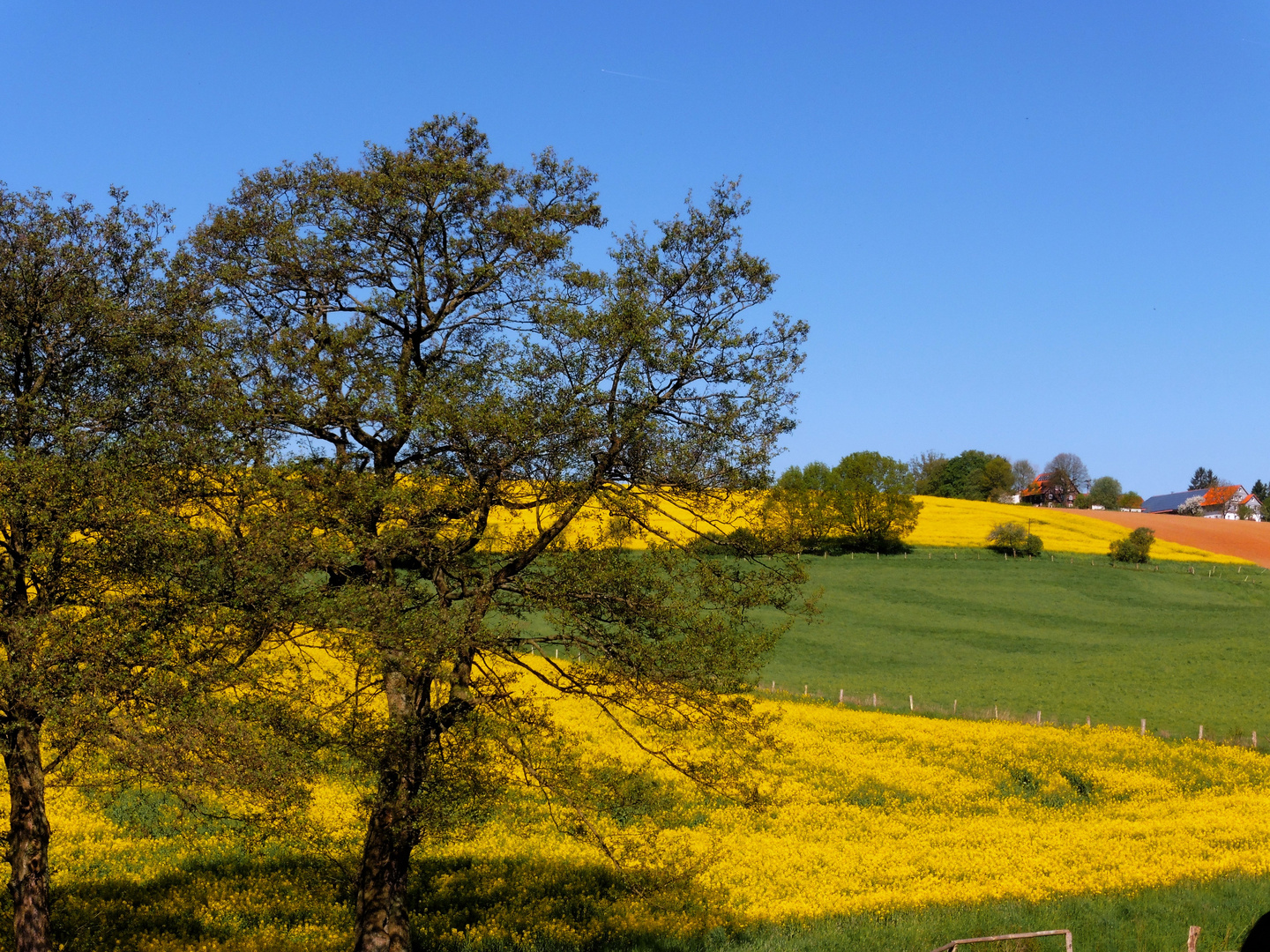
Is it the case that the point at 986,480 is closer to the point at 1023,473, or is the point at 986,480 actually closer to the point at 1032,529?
the point at 1023,473

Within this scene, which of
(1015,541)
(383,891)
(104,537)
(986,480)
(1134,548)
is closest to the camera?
(104,537)

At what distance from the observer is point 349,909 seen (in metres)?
17.2

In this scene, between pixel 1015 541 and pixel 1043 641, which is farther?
pixel 1015 541

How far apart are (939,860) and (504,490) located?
507 inches

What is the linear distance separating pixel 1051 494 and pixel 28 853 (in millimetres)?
190729

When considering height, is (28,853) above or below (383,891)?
above

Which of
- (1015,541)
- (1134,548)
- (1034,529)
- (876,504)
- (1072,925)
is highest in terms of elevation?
(876,504)

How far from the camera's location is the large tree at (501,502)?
13.2 meters

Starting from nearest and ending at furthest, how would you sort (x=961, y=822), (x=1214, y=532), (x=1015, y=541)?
(x=961, y=822), (x=1015, y=541), (x=1214, y=532)

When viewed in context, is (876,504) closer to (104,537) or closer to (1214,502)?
(104,537)

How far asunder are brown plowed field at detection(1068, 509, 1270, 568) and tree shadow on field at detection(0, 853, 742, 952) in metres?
84.4

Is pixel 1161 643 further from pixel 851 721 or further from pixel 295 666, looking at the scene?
pixel 295 666

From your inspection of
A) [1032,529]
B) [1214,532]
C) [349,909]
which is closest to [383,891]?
[349,909]

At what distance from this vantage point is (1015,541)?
8600cm
